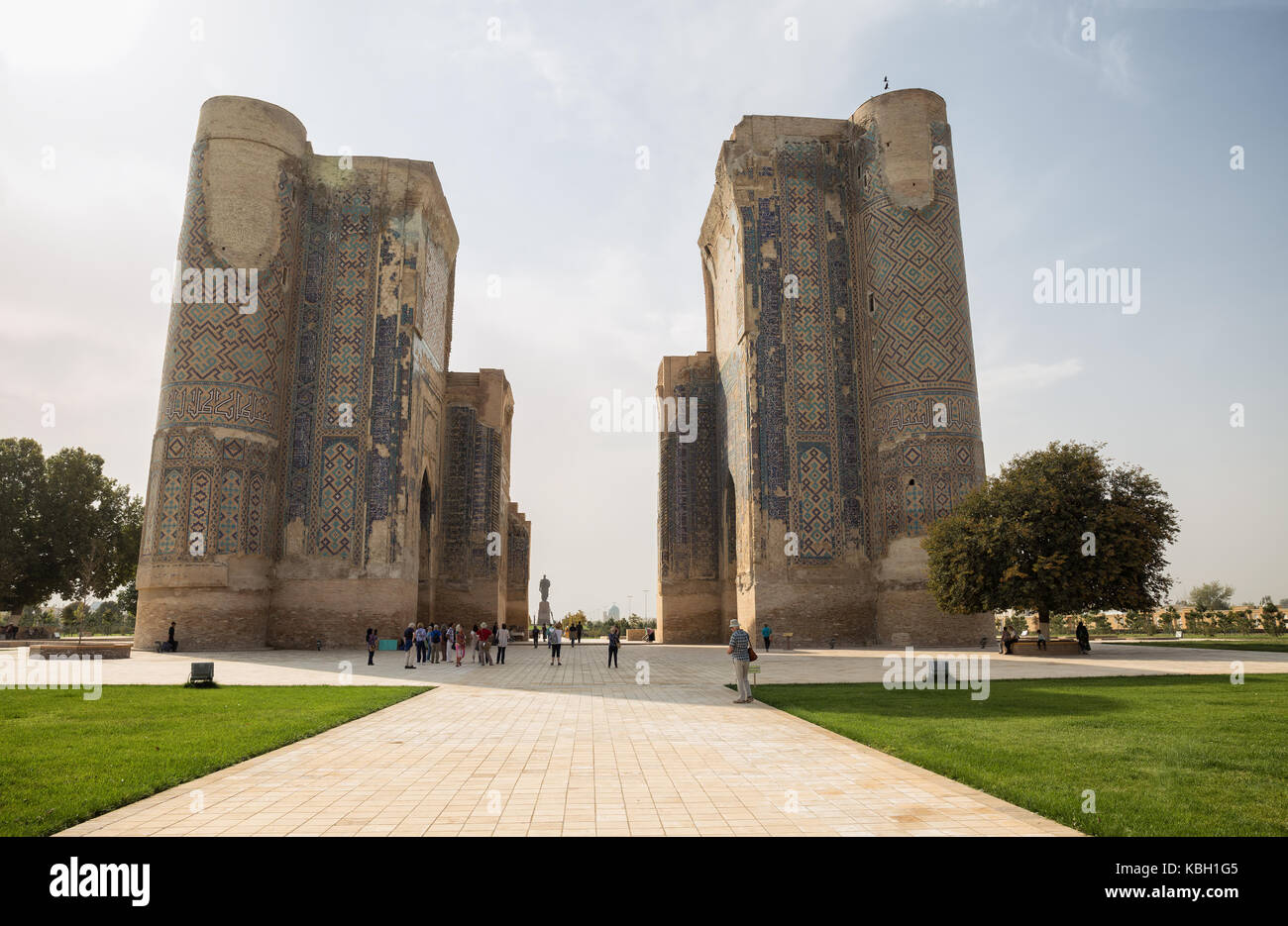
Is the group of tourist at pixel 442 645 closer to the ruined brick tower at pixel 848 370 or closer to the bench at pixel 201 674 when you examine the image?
the bench at pixel 201 674

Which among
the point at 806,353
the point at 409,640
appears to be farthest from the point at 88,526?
the point at 806,353

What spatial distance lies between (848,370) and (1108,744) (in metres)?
21.2

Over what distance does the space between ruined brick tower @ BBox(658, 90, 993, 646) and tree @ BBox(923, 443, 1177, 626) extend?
3.04 metres

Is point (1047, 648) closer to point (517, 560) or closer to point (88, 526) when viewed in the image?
point (517, 560)

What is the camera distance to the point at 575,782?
17.7 ft

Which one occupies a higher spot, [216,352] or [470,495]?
[216,352]

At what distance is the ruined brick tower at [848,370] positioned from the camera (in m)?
24.5

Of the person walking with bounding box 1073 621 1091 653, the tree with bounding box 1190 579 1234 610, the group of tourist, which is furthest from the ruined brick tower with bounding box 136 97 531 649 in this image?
the tree with bounding box 1190 579 1234 610

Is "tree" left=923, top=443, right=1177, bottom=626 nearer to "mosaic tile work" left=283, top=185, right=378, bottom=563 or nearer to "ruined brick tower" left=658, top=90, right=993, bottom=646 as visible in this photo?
"ruined brick tower" left=658, top=90, right=993, bottom=646

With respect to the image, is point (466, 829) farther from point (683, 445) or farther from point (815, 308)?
point (683, 445)

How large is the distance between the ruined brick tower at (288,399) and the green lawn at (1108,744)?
17.3 meters

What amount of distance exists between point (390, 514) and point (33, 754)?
18972mm

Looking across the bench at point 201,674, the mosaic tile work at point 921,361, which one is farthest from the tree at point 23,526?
the mosaic tile work at point 921,361

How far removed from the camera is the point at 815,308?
26.8 meters
